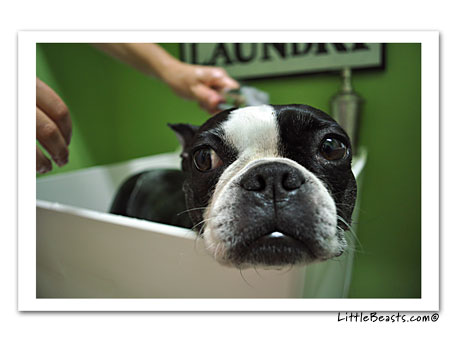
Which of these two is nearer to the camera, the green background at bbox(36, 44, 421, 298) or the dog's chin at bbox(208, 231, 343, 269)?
the dog's chin at bbox(208, 231, 343, 269)

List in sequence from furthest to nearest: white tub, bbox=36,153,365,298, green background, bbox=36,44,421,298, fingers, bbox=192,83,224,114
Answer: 1. fingers, bbox=192,83,224,114
2. green background, bbox=36,44,421,298
3. white tub, bbox=36,153,365,298

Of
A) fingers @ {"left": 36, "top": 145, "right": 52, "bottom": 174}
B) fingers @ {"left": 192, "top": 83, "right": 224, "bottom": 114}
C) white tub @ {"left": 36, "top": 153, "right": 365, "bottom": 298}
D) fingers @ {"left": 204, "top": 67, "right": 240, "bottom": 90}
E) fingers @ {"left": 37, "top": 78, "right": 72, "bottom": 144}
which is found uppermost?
fingers @ {"left": 204, "top": 67, "right": 240, "bottom": 90}

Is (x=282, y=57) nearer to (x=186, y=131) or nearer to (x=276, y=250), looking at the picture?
(x=186, y=131)

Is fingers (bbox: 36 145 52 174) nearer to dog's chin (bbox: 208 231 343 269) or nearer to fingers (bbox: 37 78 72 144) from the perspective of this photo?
fingers (bbox: 37 78 72 144)

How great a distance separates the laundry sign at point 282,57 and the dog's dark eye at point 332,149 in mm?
336

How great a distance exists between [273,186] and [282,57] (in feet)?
1.63

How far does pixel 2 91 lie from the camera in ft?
2.09

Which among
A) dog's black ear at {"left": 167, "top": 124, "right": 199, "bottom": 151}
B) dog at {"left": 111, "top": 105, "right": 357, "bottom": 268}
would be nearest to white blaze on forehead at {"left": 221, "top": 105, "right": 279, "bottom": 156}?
dog at {"left": 111, "top": 105, "right": 357, "bottom": 268}

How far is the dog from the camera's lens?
38 cm
